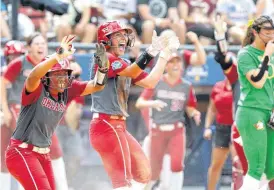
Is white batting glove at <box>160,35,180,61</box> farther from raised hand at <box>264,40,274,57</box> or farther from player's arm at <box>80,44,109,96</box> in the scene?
raised hand at <box>264,40,274,57</box>

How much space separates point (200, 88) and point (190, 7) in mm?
1190

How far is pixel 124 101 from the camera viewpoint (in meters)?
9.02

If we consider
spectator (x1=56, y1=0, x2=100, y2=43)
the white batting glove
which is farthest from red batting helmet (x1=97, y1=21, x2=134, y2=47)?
spectator (x1=56, y1=0, x2=100, y2=43)

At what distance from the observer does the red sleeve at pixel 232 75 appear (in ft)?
35.0

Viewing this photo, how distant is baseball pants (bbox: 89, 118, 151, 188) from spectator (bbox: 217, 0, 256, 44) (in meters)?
4.50

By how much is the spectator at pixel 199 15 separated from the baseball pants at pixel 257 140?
4.09m

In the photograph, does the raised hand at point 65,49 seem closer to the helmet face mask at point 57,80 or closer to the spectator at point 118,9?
the helmet face mask at point 57,80

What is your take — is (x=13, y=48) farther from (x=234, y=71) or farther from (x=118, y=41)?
(x=118, y=41)

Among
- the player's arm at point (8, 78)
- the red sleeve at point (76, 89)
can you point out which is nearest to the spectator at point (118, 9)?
the player's arm at point (8, 78)

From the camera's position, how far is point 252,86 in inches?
354

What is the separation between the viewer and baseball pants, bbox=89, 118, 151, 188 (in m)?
8.73

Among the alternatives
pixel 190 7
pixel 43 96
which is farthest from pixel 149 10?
pixel 43 96

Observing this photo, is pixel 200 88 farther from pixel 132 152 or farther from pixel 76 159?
pixel 132 152

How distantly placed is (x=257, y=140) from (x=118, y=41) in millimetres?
1431
